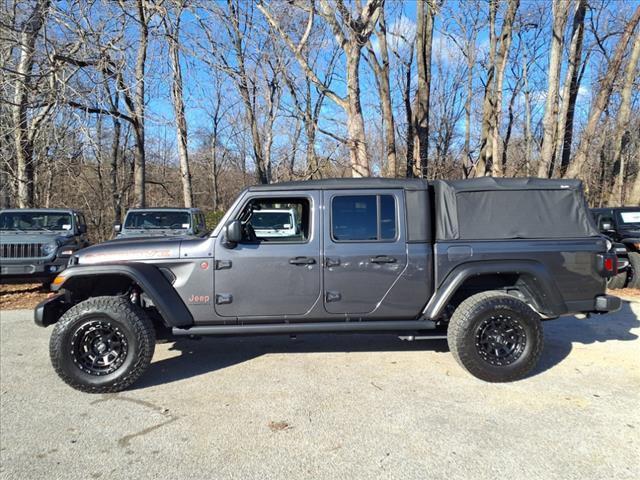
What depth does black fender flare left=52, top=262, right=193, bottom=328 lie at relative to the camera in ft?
13.0

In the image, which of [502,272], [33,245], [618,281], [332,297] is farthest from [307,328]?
[618,281]

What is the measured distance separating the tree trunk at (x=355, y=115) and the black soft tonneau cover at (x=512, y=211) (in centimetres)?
745

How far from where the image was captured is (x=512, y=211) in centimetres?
434

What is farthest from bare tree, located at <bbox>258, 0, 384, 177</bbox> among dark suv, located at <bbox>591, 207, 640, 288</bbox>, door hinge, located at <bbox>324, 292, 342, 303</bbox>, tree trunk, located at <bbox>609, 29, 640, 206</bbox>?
tree trunk, located at <bbox>609, 29, 640, 206</bbox>

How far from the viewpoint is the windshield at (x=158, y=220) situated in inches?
408

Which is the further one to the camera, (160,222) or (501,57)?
(501,57)

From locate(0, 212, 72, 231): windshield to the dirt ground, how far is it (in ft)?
4.48

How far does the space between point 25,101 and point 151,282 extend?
863 centimetres

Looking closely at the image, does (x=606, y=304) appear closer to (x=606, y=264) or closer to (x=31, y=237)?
(x=606, y=264)

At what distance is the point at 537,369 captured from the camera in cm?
446

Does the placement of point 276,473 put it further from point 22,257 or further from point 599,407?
point 22,257

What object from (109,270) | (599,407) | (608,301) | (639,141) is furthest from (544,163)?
(639,141)

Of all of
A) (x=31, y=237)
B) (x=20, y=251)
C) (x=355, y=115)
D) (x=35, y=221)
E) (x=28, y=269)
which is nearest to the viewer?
(x=28, y=269)

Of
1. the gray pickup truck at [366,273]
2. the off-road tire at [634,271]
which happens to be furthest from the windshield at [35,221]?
the off-road tire at [634,271]
